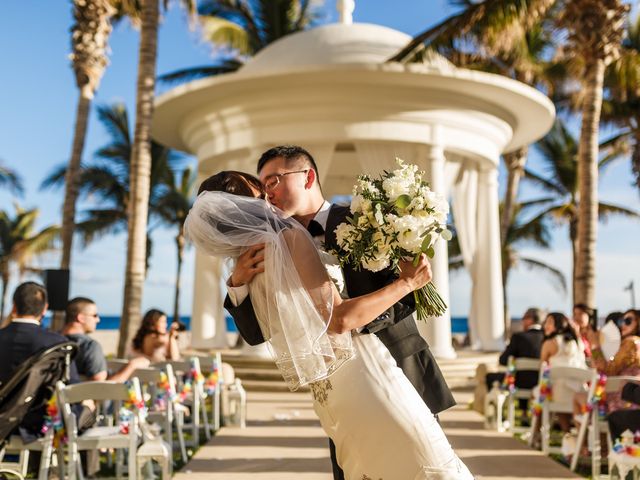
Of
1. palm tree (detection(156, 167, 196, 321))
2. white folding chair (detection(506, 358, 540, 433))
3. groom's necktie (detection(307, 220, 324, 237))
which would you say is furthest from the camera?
palm tree (detection(156, 167, 196, 321))

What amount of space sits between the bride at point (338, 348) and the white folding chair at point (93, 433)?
3.16 meters

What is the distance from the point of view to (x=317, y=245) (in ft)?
9.90

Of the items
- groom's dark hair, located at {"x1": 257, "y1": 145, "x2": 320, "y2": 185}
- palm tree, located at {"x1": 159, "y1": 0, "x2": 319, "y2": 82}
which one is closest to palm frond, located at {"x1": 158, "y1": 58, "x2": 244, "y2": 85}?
palm tree, located at {"x1": 159, "y1": 0, "x2": 319, "y2": 82}

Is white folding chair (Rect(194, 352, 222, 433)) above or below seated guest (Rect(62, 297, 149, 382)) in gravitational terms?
below

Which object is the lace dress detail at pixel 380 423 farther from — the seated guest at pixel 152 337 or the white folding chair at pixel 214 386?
the white folding chair at pixel 214 386

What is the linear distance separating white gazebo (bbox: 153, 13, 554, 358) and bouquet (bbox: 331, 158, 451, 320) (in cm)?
1070

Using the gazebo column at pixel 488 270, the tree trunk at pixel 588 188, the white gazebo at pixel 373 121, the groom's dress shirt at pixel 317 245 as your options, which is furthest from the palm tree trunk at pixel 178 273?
the groom's dress shirt at pixel 317 245

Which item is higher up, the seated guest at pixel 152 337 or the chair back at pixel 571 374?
the seated guest at pixel 152 337

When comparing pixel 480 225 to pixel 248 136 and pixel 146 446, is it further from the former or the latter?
pixel 146 446

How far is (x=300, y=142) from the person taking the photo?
14391 millimetres

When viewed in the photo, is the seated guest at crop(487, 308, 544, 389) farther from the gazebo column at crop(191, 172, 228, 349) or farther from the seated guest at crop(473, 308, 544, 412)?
the gazebo column at crop(191, 172, 228, 349)

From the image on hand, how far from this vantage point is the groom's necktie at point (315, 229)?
305 centimetres

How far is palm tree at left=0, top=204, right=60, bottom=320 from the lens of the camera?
111 feet

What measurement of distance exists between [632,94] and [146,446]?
2186 cm
